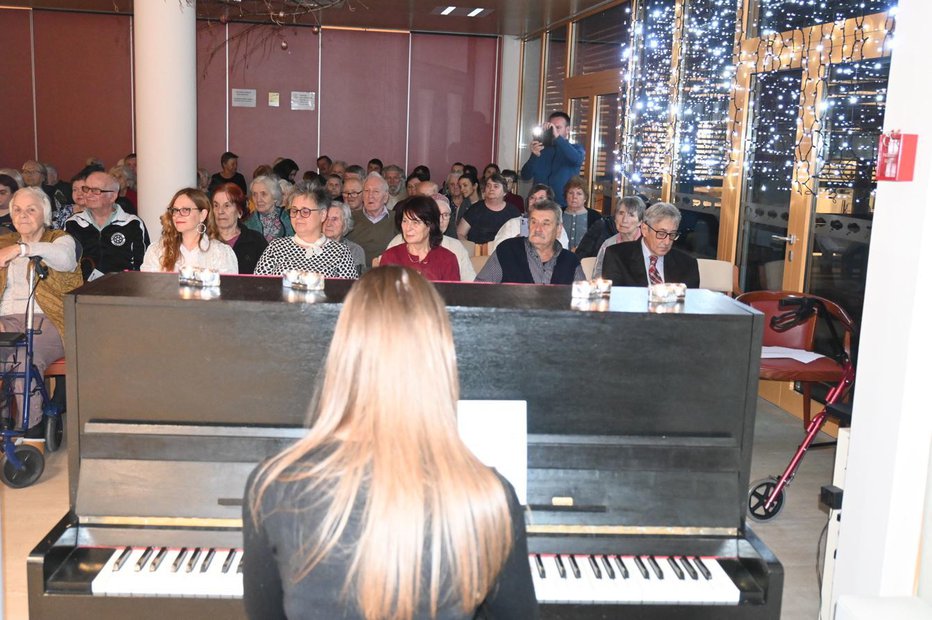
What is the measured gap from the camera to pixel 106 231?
6.23 meters

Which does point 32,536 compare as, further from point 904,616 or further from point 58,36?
point 58,36

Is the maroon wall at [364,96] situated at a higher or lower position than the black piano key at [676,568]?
higher

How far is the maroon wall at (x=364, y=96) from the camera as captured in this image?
44.6ft

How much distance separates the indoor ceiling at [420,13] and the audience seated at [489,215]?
2591 millimetres

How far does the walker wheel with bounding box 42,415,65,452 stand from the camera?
16.7ft

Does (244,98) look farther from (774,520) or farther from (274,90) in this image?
(774,520)

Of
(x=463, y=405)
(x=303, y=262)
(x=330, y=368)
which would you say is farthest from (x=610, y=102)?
(x=330, y=368)

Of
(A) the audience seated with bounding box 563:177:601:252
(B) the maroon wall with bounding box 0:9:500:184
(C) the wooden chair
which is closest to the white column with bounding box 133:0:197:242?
(A) the audience seated with bounding box 563:177:601:252

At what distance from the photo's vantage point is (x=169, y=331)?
236cm

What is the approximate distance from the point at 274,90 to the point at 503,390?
1201 cm

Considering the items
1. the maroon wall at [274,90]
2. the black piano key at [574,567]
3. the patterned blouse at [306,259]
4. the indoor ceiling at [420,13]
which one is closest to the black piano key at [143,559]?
the black piano key at [574,567]

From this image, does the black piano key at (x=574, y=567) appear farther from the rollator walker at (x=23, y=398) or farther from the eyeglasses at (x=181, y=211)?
the eyeglasses at (x=181, y=211)

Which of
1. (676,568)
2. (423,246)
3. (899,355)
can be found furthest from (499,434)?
(423,246)

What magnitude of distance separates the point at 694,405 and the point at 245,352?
117 centimetres
